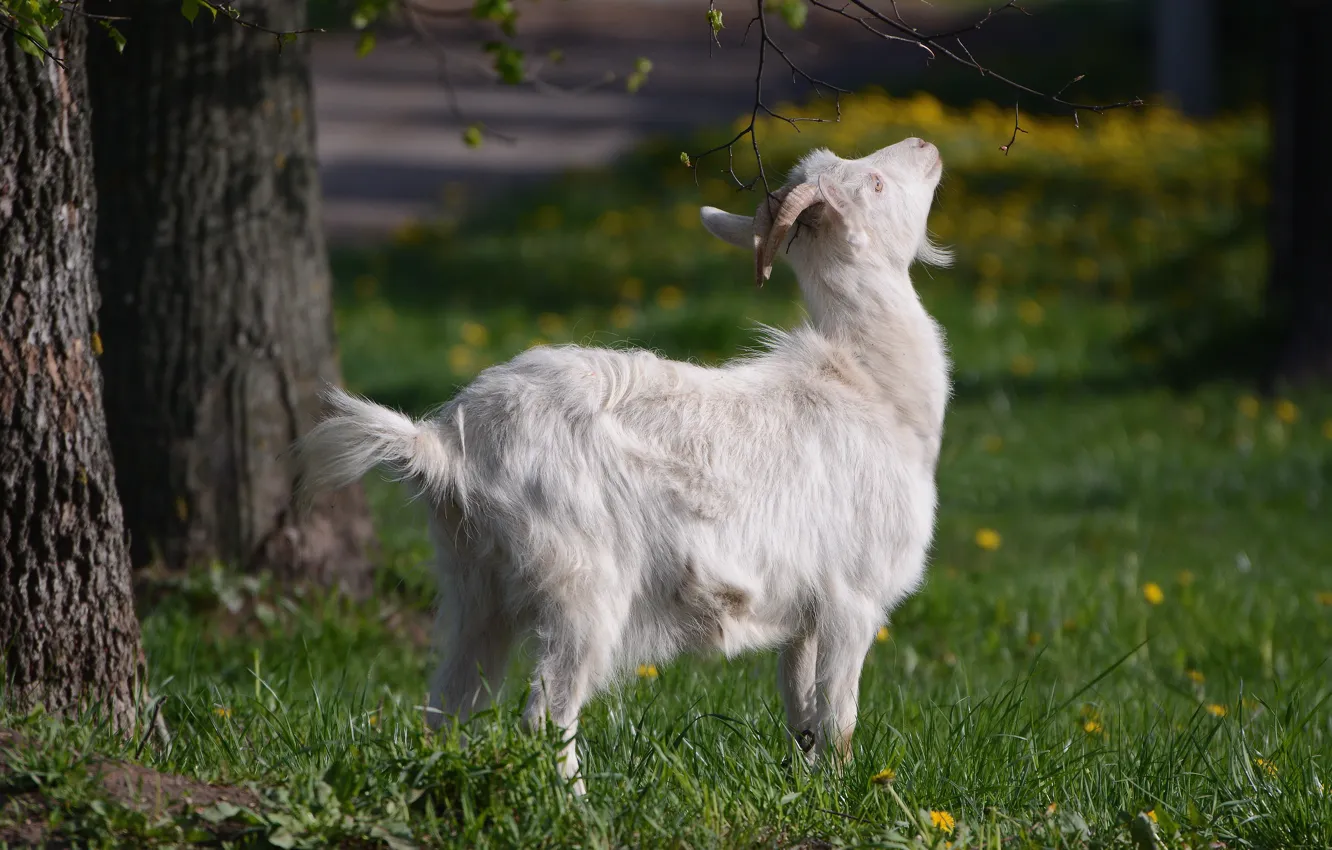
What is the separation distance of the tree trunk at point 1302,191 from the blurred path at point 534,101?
4578mm

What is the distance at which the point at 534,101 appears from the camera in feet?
75.1

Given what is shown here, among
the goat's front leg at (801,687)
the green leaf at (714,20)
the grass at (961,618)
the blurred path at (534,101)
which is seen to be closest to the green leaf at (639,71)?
the grass at (961,618)

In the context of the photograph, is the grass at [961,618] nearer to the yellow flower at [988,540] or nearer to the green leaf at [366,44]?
the yellow flower at [988,540]

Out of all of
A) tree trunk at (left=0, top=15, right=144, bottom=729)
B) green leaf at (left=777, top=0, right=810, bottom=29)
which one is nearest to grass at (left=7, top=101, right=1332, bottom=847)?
tree trunk at (left=0, top=15, right=144, bottom=729)

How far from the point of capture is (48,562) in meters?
3.73

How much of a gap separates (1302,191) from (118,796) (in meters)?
8.83

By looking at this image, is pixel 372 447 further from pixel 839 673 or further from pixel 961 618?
pixel 961 618

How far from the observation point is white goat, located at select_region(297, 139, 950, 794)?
348cm

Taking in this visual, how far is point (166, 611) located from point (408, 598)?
38.1 inches

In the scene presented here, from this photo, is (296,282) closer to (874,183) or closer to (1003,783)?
(874,183)

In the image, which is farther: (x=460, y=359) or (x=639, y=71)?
(x=460, y=359)

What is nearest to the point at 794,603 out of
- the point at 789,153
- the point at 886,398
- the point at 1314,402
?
the point at 886,398

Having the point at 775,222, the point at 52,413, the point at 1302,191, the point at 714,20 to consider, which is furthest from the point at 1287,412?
the point at 52,413

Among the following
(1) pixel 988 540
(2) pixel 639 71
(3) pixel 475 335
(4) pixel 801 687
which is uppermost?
(2) pixel 639 71
